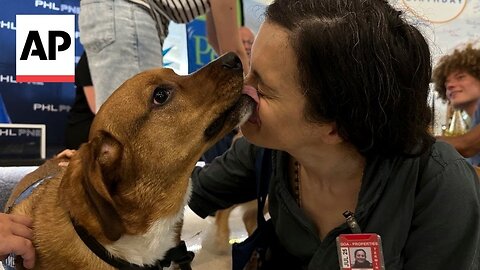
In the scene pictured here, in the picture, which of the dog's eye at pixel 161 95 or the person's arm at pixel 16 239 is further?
the dog's eye at pixel 161 95

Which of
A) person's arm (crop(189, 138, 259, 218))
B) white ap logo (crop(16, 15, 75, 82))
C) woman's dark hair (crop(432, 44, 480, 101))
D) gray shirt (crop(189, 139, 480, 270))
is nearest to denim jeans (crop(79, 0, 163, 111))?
person's arm (crop(189, 138, 259, 218))

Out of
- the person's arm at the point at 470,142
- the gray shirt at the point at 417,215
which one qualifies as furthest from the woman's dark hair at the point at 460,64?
the gray shirt at the point at 417,215

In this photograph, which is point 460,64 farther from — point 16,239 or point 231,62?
point 16,239

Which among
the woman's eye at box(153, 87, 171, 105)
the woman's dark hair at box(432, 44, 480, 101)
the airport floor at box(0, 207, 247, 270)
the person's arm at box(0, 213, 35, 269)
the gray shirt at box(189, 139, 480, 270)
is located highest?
the woman's eye at box(153, 87, 171, 105)

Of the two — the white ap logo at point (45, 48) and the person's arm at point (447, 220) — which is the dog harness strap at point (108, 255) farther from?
the white ap logo at point (45, 48)

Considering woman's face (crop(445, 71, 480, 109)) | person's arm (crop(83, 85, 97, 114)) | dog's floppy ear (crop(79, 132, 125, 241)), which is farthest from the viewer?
woman's face (crop(445, 71, 480, 109))

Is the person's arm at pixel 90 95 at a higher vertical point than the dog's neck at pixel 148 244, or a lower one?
lower

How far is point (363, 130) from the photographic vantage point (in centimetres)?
124

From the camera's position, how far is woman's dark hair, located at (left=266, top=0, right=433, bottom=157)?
3.86ft

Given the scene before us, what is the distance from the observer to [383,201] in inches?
50.8

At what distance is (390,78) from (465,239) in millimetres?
431

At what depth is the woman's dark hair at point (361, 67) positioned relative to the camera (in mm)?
1178

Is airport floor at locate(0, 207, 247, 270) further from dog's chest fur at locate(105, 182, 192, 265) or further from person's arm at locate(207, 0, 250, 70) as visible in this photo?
dog's chest fur at locate(105, 182, 192, 265)

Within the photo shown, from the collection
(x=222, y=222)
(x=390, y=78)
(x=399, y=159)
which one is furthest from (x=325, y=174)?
(x=222, y=222)
